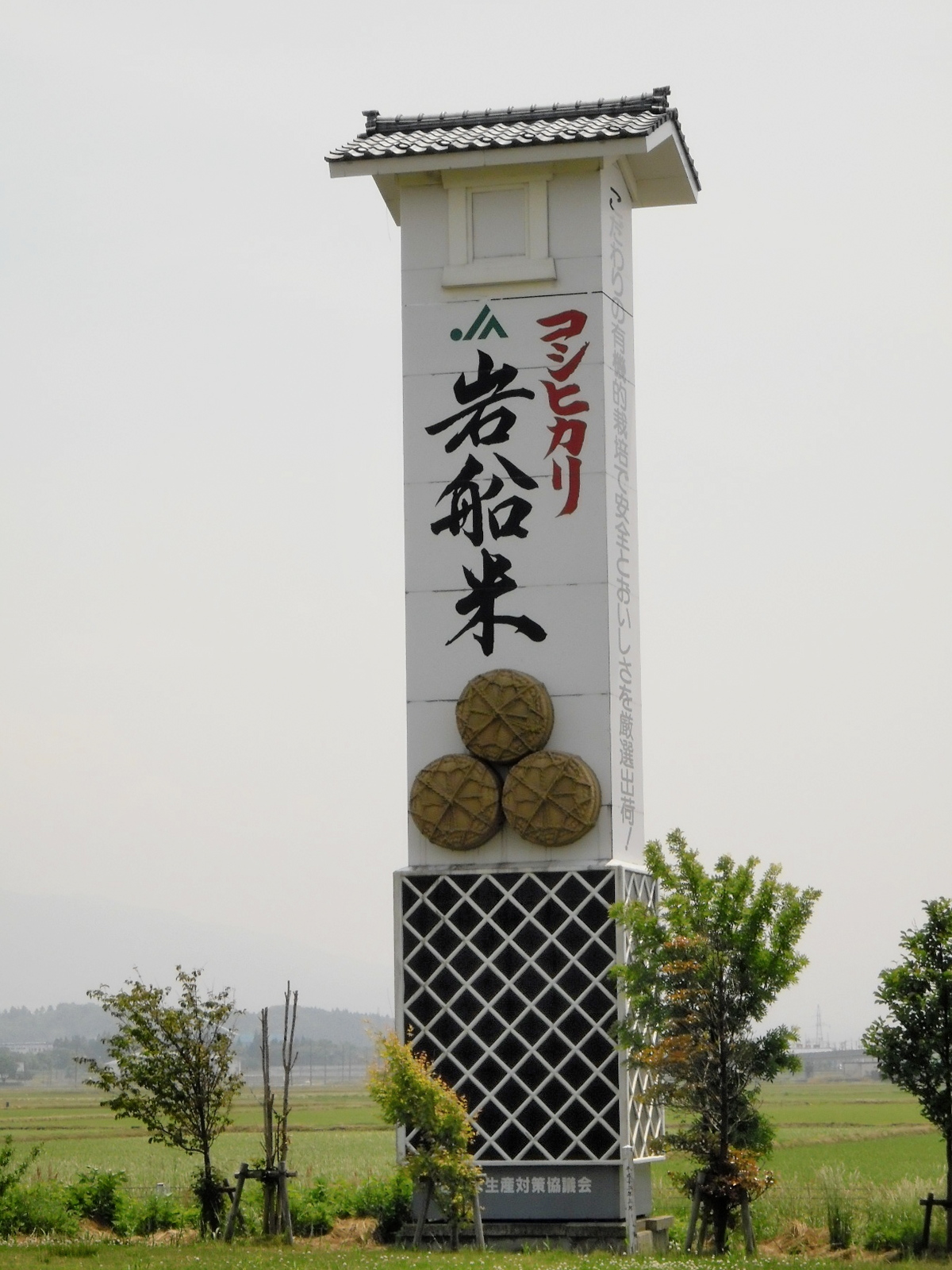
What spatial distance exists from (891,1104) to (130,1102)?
4665 cm

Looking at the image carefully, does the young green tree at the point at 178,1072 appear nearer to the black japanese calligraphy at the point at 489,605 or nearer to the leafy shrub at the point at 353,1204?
the leafy shrub at the point at 353,1204

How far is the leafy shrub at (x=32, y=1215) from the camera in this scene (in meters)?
20.9

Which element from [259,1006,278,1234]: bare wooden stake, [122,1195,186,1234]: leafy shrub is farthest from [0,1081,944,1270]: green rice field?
[122,1195,186,1234]: leafy shrub

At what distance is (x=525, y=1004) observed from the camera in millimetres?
20562

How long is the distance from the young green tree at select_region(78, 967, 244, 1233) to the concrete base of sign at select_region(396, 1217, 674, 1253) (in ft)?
10.2

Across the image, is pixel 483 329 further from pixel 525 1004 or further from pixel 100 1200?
pixel 100 1200

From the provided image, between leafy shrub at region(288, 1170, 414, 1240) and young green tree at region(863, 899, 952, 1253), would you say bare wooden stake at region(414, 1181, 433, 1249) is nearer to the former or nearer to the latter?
leafy shrub at region(288, 1170, 414, 1240)

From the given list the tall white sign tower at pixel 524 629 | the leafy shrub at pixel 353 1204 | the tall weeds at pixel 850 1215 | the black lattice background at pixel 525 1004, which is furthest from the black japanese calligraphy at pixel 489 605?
the tall weeds at pixel 850 1215

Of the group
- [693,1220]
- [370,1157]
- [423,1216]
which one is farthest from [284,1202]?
[370,1157]

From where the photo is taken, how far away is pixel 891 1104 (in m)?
62.7

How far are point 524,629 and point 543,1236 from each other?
708cm

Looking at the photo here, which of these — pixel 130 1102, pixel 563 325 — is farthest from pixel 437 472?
pixel 130 1102

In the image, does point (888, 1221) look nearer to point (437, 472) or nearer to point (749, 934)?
point (749, 934)

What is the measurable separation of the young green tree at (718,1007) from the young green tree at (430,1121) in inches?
84.9
